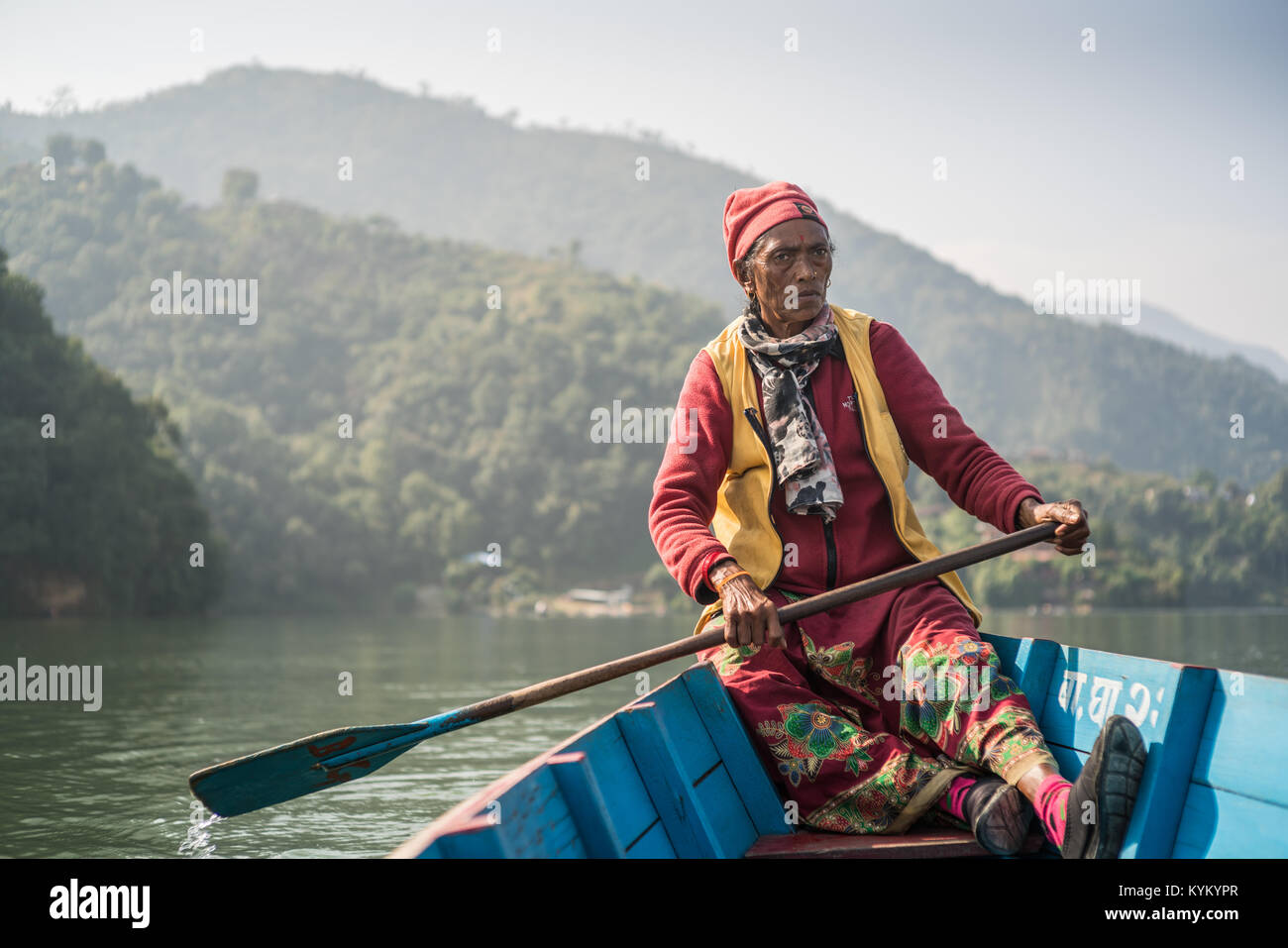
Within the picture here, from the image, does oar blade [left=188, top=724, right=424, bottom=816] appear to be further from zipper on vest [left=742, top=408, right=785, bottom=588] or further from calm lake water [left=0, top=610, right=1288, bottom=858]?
calm lake water [left=0, top=610, right=1288, bottom=858]

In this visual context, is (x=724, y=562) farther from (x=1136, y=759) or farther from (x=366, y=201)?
(x=366, y=201)

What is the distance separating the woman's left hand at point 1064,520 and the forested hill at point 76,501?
2912 cm

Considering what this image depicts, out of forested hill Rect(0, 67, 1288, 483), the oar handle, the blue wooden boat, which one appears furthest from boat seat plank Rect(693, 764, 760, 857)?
forested hill Rect(0, 67, 1288, 483)

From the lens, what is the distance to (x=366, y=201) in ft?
642

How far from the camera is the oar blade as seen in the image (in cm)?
376

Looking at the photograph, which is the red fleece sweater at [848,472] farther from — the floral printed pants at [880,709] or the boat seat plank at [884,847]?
the boat seat plank at [884,847]

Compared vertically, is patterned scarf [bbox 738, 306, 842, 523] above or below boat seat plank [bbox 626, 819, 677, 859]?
above

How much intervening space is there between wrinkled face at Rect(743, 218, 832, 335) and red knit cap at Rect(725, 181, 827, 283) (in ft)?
0.09

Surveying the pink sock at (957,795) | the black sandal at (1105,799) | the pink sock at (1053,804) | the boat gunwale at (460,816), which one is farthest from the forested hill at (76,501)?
the black sandal at (1105,799)

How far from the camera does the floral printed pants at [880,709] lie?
308 centimetres

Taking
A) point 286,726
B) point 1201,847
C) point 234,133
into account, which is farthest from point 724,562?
point 234,133

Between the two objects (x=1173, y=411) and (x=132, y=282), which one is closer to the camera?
(x=132, y=282)
